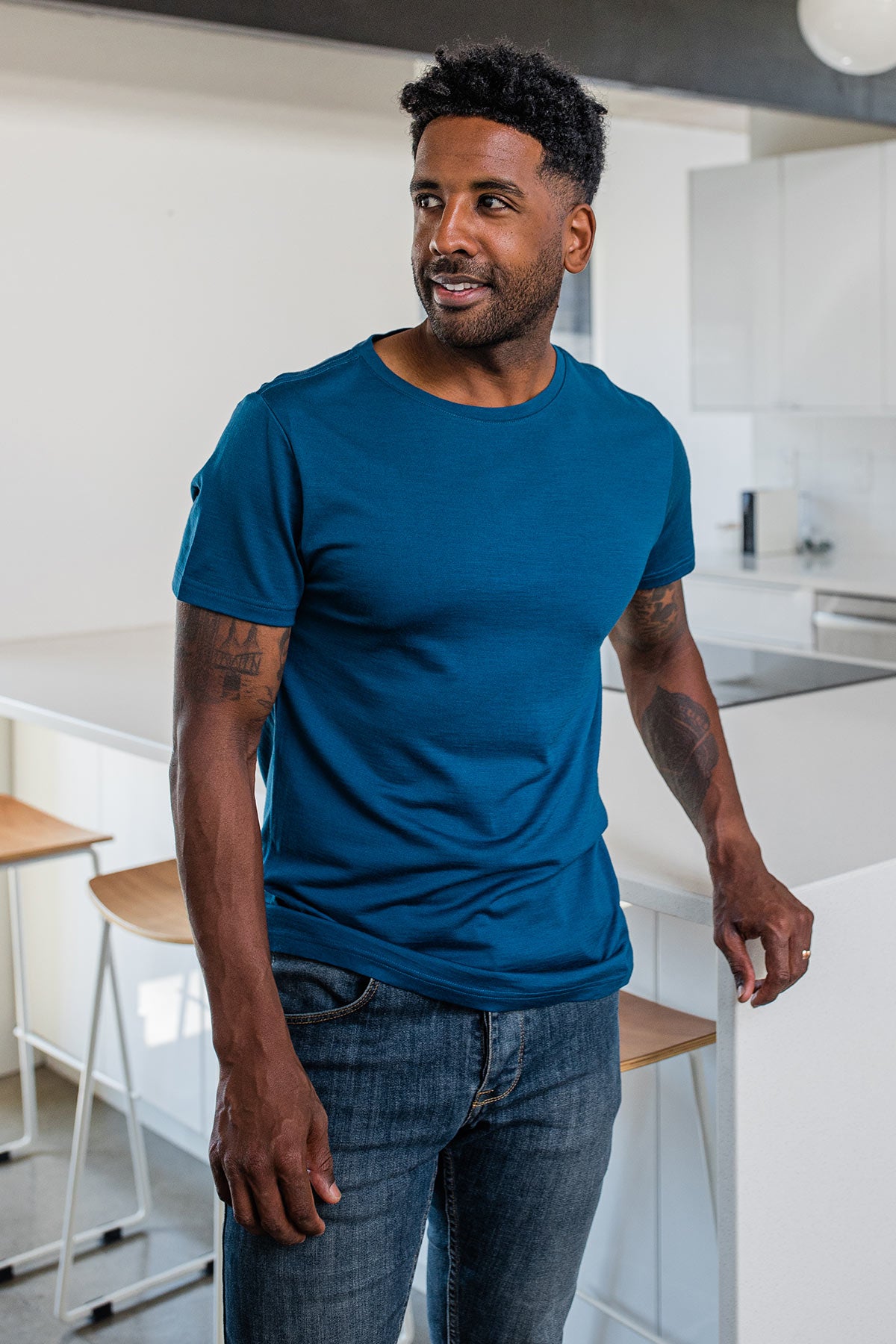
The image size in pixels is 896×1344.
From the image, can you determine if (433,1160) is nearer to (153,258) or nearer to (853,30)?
(853,30)

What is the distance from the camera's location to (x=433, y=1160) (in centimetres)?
115

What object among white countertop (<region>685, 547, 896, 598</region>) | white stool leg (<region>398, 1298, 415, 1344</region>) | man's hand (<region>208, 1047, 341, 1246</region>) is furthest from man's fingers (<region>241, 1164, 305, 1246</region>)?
white countertop (<region>685, 547, 896, 598</region>)

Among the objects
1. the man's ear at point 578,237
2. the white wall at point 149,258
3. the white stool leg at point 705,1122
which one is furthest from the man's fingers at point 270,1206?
the white wall at point 149,258

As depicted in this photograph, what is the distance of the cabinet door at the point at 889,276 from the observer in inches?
165

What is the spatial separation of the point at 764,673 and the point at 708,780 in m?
1.32

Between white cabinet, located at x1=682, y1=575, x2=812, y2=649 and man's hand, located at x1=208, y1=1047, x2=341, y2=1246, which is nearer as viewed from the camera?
man's hand, located at x1=208, y1=1047, x2=341, y2=1246

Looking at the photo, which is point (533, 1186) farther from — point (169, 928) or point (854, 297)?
point (854, 297)

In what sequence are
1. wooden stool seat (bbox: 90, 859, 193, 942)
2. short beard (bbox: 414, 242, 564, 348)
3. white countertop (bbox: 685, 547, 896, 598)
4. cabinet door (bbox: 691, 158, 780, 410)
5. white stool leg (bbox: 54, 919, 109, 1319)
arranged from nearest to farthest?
short beard (bbox: 414, 242, 564, 348), wooden stool seat (bbox: 90, 859, 193, 942), white stool leg (bbox: 54, 919, 109, 1319), white countertop (bbox: 685, 547, 896, 598), cabinet door (bbox: 691, 158, 780, 410)

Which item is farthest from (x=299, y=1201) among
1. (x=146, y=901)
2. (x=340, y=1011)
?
(x=146, y=901)

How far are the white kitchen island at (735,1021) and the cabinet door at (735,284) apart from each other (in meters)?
2.32

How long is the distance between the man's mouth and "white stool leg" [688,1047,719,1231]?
106 cm

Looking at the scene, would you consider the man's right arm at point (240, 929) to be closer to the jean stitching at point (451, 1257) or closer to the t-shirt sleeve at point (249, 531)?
the t-shirt sleeve at point (249, 531)

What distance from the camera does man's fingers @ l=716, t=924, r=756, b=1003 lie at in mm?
1324

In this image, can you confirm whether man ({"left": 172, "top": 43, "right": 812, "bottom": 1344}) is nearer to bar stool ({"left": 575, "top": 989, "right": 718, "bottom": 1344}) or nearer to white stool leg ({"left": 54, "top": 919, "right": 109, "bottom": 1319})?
bar stool ({"left": 575, "top": 989, "right": 718, "bottom": 1344})
